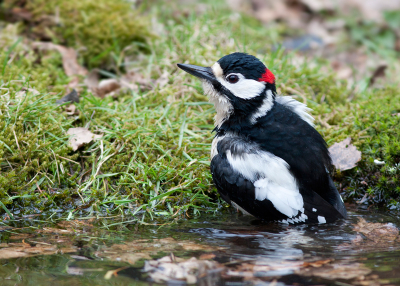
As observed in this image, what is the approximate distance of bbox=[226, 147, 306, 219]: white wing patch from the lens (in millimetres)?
3746

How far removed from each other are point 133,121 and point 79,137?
639 mm

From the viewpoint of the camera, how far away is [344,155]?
4543mm

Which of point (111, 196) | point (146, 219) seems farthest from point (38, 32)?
point (146, 219)

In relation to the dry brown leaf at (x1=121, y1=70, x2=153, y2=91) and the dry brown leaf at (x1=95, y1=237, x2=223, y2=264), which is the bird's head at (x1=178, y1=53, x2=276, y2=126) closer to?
the dry brown leaf at (x1=95, y1=237, x2=223, y2=264)

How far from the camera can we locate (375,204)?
4398mm

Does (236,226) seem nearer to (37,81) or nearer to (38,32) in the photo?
(37,81)

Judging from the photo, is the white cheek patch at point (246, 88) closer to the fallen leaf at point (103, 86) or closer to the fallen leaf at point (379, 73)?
the fallen leaf at point (103, 86)

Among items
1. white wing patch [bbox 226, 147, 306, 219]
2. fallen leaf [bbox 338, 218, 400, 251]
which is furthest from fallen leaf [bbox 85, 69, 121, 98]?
fallen leaf [bbox 338, 218, 400, 251]

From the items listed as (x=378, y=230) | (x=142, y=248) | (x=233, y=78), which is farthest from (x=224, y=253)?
(x=233, y=78)

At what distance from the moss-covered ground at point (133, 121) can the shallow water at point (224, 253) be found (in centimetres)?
45

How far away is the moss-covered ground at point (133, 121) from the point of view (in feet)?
13.6

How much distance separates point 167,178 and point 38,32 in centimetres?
362

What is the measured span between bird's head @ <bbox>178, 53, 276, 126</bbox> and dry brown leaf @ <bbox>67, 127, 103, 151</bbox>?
4.67 ft

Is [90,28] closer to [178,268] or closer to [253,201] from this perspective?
[253,201]
